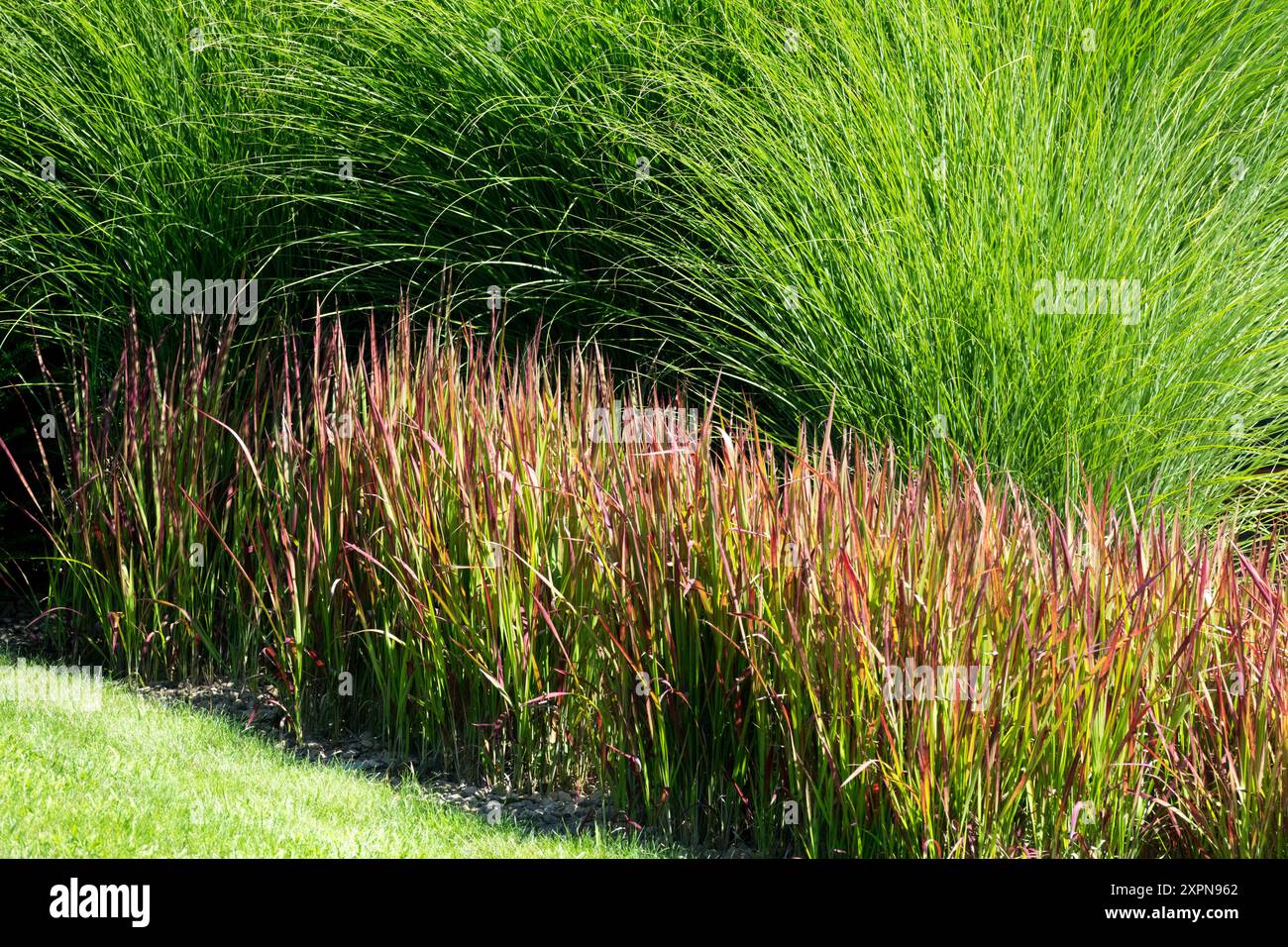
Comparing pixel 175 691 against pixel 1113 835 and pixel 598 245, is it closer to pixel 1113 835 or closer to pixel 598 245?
pixel 598 245

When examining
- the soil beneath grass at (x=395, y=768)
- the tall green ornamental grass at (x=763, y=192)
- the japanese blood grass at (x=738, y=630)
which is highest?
the tall green ornamental grass at (x=763, y=192)

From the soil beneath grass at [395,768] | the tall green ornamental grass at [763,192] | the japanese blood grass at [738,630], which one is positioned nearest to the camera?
the japanese blood grass at [738,630]

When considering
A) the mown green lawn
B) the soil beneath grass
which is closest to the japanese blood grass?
the soil beneath grass

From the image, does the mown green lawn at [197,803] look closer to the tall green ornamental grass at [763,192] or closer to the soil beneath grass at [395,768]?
the soil beneath grass at [395,768]

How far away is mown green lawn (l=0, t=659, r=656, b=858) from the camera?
3520 millimetres

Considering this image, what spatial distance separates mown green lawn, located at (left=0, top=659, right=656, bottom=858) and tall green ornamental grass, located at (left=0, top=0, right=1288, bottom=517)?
2.16 meters

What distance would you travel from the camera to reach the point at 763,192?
553 cm

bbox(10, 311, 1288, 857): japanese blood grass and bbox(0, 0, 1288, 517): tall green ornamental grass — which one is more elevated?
bbox(0, 0, 1288, 517): tall green ornamental grass

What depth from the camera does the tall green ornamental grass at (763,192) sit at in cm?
513

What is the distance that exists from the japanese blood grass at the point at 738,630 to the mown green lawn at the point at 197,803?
0.36m

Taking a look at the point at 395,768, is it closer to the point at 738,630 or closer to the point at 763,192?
the point at 738,630

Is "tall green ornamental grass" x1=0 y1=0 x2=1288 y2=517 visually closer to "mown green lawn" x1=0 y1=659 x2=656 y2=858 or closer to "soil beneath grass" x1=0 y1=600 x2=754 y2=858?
"soil beneath grass" x1=0 y1=600 x2=754 y2=858

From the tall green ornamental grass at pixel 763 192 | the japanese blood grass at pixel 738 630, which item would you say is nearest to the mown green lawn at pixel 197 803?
the japanese blood grass at pixel 738 630

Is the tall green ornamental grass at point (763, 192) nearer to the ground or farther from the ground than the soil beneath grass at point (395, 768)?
farther from the ground
